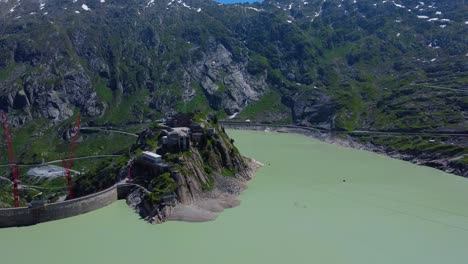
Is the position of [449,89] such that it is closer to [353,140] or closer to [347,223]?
[353,140]

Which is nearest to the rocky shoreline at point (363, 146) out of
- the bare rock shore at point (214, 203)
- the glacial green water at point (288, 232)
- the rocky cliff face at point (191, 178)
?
the glacial green water at point (288, 232)

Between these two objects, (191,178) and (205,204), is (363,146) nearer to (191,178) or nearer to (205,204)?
(191,178)

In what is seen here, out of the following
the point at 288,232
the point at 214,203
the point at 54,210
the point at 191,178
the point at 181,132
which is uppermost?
the point at 181,132

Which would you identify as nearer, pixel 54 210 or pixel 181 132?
pixel 54 210

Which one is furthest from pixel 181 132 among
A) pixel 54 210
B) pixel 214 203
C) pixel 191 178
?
pixel 54 210

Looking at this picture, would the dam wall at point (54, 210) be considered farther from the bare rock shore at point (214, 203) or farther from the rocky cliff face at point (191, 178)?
the bare rock shore at point (214, 203)

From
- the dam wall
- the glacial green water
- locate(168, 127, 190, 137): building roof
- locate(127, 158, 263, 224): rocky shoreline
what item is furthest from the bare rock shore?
the dam wall
